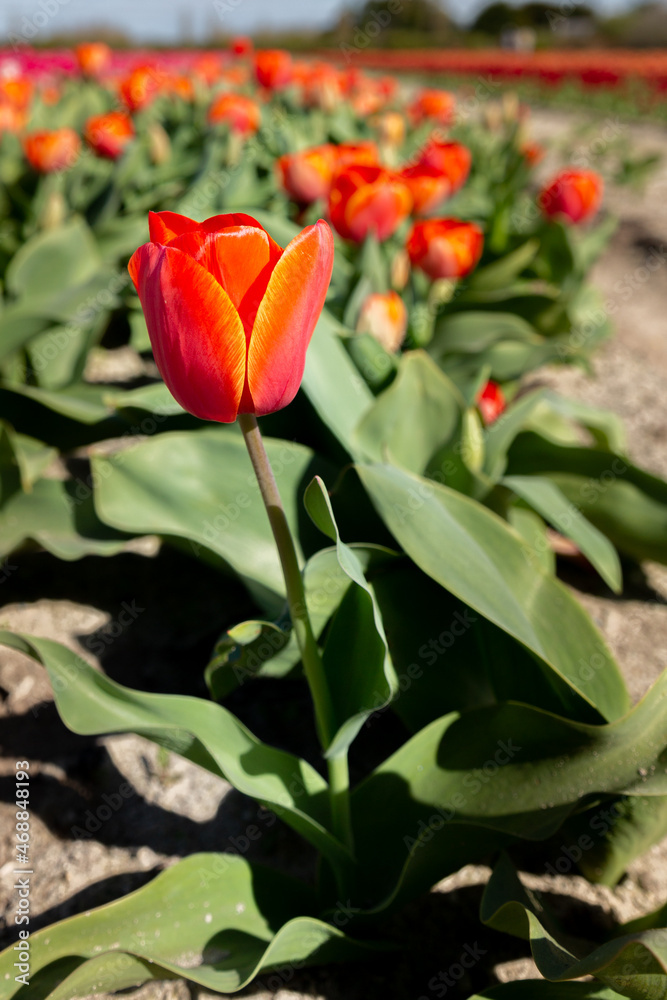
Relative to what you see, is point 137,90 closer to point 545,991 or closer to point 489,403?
point 489,403

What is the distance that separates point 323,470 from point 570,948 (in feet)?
2.53

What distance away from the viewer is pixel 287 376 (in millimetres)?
636

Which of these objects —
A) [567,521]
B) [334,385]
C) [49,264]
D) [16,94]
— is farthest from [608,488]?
[16,94]

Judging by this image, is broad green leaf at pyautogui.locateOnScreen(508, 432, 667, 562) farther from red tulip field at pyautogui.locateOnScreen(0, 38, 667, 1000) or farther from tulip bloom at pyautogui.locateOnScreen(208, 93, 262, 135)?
tulip bloom at pyautogui.locateOnScreen(208, 93, 262, 135)

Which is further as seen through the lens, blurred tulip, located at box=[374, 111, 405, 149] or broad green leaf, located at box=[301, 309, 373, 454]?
blurred tulip, located at box=[374, 111, 405, 149]

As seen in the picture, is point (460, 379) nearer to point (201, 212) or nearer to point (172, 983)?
point (201, 212)

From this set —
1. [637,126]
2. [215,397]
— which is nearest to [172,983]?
[215,397]

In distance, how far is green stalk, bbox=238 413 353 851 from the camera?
69 cm

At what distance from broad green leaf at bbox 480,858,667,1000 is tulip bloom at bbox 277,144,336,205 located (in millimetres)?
1811

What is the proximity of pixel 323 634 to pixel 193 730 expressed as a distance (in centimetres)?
26

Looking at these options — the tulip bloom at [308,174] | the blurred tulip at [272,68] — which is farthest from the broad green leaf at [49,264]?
the blurred tulip at [272,68]

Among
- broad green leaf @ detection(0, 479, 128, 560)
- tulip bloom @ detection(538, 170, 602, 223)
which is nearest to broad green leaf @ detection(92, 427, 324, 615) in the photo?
broad green leaf @ detection(0, 479, 128, 560)

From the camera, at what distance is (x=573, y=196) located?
2328 mm

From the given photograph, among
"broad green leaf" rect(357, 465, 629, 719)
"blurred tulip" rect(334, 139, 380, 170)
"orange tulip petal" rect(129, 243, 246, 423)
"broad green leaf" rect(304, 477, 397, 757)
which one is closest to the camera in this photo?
"orange tulip petal" rect(129, 243, 246, 423)
